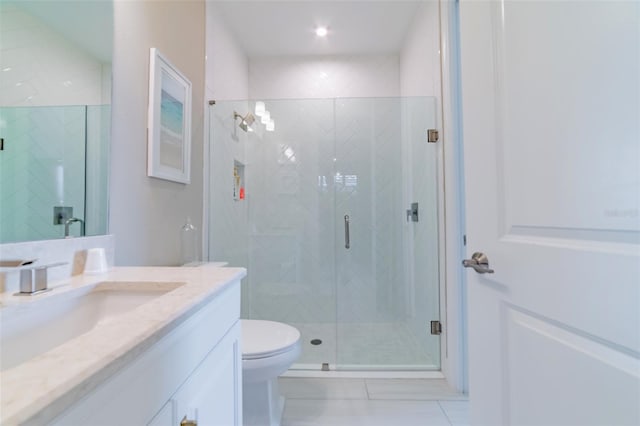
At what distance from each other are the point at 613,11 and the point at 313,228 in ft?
7.13

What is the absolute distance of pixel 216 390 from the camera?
756mm

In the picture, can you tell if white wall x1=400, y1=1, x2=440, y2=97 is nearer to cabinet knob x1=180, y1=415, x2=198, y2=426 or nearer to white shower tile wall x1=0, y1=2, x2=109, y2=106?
white shower tile wall x1=0, y1=2, x2=109, y2=106

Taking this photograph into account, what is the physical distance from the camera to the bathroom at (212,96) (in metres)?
1.22

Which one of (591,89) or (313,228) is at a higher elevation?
(591,89)

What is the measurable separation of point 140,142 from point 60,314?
85 centimetres

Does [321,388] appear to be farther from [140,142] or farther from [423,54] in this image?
[423,54]

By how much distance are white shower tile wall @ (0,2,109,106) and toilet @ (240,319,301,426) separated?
111 centimetres

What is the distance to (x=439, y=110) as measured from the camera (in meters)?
1.88

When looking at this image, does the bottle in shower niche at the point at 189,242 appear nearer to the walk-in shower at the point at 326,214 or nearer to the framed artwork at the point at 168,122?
the framed artwork at the point at 168,122

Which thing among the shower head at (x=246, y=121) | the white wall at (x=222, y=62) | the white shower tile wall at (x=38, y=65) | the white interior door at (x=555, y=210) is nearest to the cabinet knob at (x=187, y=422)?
the white interior door at (x=555, y=210)

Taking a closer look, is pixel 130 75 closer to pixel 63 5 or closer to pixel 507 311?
pixel 63 5

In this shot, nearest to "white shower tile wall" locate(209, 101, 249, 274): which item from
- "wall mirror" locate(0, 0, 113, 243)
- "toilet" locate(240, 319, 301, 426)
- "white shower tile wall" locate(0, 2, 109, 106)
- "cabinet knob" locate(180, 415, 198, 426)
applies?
"toilet" locate(240, 319, 301, 426)

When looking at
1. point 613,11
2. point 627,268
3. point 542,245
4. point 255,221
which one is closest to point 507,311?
point 542,245

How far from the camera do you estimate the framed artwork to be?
4.53ft
